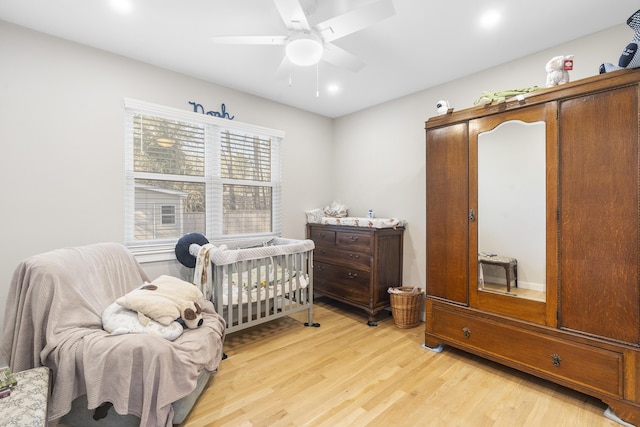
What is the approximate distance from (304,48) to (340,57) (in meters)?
0.34

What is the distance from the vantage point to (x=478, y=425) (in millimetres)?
1582

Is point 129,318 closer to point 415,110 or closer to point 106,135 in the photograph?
point 106,135

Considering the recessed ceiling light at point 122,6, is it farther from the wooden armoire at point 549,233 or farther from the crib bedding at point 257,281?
the wooden armoire at point 549,233

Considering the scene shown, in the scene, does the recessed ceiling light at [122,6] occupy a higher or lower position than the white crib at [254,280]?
higher

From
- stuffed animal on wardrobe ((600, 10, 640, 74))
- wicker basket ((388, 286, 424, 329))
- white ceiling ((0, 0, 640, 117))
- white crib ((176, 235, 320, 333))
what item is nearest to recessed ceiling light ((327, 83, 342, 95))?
white ceiling ((0, 0, 640, 117))

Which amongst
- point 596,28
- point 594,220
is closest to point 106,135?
point 594,220

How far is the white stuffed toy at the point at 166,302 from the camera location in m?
1.64

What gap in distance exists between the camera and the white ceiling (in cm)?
180

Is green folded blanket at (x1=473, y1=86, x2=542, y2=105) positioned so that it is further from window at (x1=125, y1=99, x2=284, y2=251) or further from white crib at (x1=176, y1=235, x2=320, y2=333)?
window at (x1=125, y1=99, x2=284, y2=251)

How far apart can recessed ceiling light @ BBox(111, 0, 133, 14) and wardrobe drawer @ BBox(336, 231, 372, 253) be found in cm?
258

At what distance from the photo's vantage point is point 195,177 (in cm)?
289

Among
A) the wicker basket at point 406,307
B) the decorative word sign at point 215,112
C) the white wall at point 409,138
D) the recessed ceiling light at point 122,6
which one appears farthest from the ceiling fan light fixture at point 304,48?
the wicker basket at point 406,307

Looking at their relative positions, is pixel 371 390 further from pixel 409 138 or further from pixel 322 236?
pixel 409 138

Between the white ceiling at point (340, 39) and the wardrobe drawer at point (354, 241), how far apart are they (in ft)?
5.18
